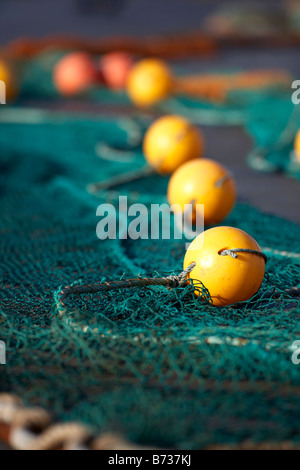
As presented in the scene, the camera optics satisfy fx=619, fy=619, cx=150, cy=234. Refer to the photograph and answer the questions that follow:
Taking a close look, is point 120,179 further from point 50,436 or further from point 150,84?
point 150,84

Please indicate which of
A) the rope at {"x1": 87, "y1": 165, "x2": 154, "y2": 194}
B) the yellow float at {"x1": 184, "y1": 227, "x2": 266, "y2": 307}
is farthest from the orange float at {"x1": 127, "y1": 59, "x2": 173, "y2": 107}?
the yellow float at {"x1": 184, "y1": 227, "x2": 266, "y2": 307}

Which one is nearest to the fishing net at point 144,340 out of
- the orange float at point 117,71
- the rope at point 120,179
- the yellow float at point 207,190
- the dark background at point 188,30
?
the yellow float at point 207,190

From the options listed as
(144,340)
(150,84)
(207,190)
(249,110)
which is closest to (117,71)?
(150,84)

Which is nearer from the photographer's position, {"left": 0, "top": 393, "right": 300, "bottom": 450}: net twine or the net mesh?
{"left": 0, "top": 393, "right": 300, "bottom": 450}: net twine

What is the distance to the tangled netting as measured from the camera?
199 inches

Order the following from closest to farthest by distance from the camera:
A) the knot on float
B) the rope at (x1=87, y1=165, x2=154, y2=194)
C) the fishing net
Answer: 1. the fishing net
2. the knot on float
3. the rope at (x1=87, y1=165, x2=154, y2=194)

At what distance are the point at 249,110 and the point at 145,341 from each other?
16.1 ft

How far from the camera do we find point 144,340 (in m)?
2.12

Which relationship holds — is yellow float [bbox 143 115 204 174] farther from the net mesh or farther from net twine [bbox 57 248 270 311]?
net twine [bbox 57 248 270 311]

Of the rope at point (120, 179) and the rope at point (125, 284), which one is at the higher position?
the rope at point (120, 179)

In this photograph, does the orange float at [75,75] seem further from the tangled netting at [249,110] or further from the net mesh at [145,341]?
the net mesh at [145,341]

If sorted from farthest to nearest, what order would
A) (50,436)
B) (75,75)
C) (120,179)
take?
1. (75,75)
2. (120,179)
3. (50,436)

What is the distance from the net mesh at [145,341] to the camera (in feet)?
5.72
